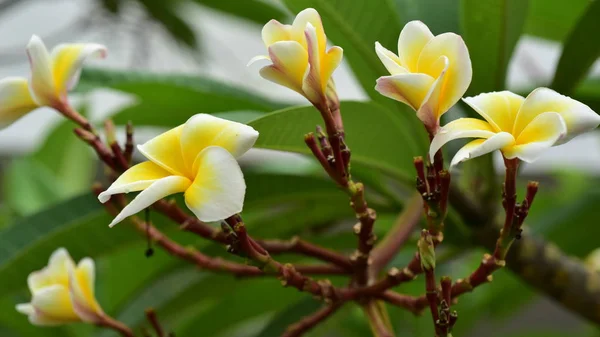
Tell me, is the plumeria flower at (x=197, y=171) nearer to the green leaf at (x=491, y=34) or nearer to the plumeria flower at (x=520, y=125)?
the plumeria flower at (x=520, y=125)

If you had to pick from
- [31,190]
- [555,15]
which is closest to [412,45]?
[555,15]

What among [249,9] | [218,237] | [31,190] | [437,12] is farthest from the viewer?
[249,9]

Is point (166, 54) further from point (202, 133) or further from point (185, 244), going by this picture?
point (202, 133)

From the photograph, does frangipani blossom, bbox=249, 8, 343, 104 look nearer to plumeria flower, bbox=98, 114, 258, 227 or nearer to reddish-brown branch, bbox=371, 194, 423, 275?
plumeria flower, bbox=98, 114, 258, 227

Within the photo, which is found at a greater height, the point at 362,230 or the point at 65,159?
the point at 362,230

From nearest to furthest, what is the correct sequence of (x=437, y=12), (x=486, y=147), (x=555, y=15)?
(x=486, y=147) → (x=437, y=12) → (x=555, y=15)

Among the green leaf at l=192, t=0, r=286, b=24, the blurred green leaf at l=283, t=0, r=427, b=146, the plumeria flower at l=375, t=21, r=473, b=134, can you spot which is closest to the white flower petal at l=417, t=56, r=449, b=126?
the plumeria flower at l=375, t=21, r=473, b=134

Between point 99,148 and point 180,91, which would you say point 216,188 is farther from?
point 180,91
